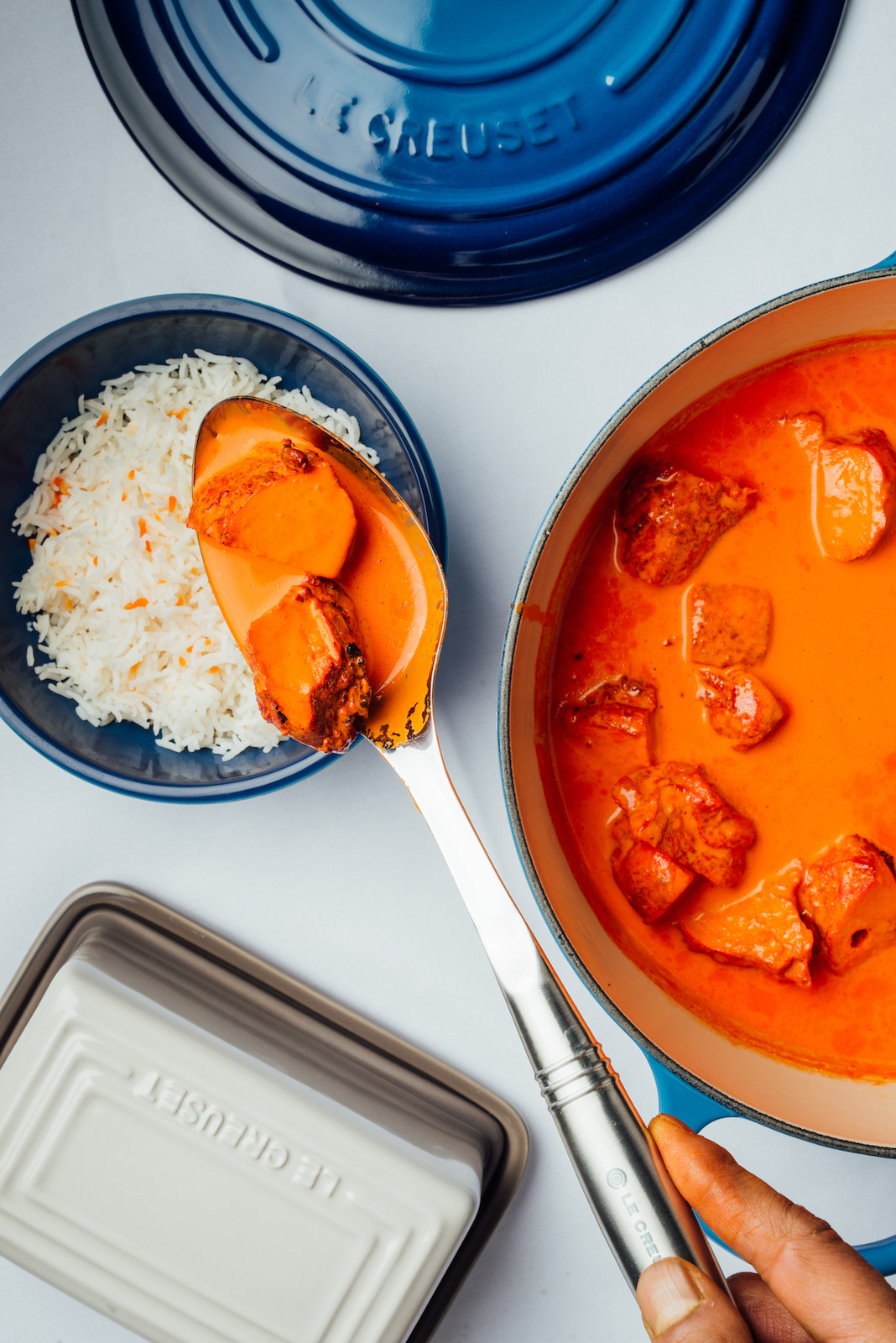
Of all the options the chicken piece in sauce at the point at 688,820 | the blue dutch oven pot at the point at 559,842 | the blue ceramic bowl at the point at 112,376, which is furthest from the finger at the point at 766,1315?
the blue ceramic bowl at the point at 112,376

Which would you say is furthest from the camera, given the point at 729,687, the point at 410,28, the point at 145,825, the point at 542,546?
the point at 145,825

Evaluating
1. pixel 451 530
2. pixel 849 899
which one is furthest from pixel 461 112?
pixel 849 899

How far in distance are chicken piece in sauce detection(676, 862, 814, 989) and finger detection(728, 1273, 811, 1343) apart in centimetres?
43

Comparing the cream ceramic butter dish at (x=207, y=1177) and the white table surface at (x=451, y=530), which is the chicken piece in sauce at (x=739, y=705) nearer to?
the white table surface at (x=451, y=530)

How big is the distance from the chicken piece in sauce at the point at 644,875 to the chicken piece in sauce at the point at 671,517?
302 mm

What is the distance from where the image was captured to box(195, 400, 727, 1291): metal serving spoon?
2.79ft

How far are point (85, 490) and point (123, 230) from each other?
37 centimetres

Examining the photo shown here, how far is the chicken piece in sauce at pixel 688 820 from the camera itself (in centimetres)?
104

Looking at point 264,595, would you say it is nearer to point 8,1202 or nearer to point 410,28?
point 410,28

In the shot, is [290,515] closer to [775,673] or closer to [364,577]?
[364,577]

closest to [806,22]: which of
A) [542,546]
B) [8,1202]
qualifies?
[542,546]

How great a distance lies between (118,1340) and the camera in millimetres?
1406

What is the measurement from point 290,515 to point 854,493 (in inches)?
24.9

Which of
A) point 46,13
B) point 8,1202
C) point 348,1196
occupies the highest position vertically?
point 46,13
